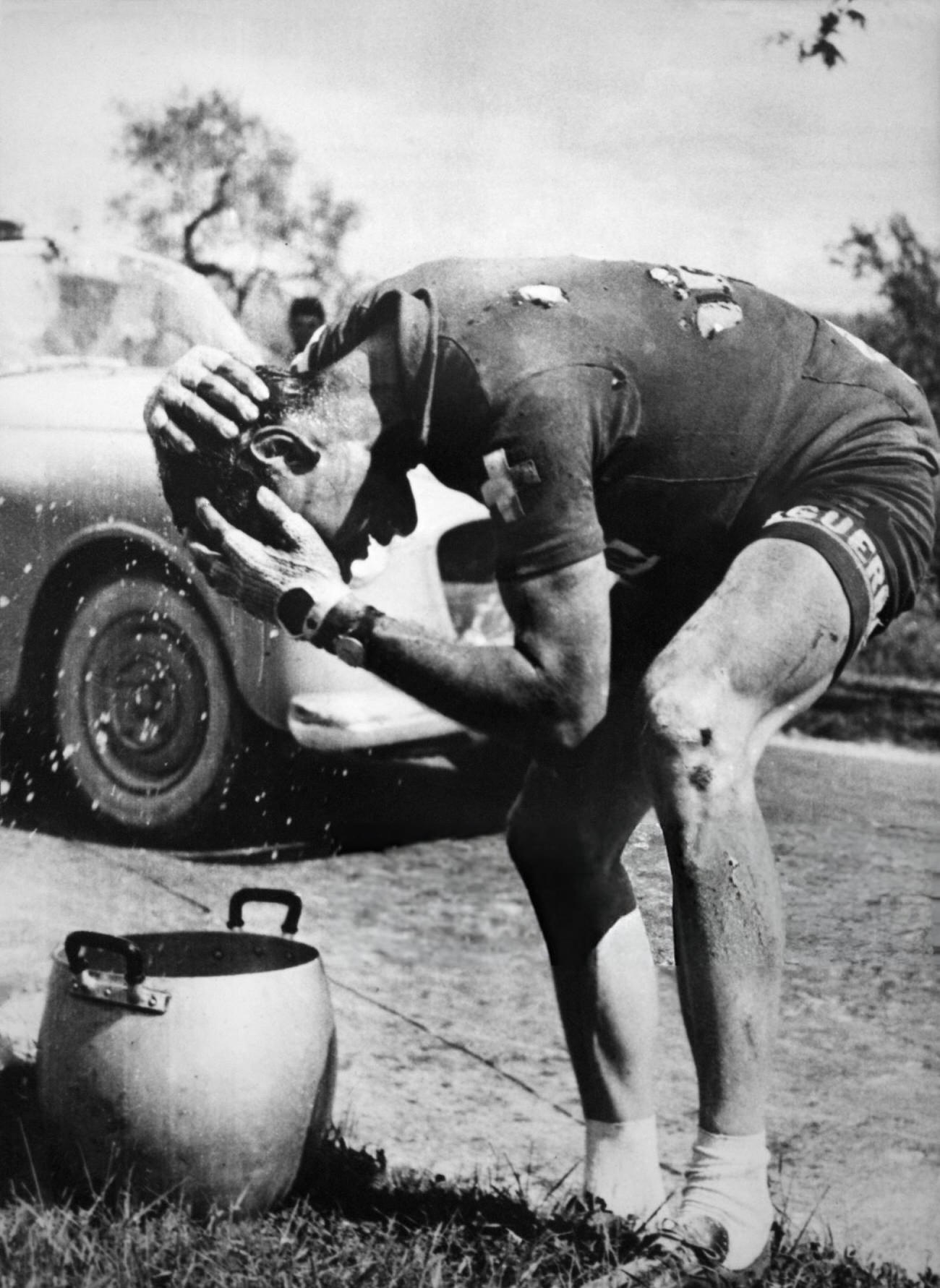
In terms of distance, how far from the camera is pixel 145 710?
11.6 feet

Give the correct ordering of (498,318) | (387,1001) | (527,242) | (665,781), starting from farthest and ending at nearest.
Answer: (387,1001) → (527,242) → (498,318) → (665,781)

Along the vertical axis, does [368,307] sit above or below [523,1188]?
above

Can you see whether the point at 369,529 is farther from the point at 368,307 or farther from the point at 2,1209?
the point at 2,1209

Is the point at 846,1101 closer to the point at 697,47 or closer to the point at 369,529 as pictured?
the point at 369,529

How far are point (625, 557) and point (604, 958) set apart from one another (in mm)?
800

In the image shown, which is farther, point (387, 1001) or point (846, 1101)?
point (387, 1001)

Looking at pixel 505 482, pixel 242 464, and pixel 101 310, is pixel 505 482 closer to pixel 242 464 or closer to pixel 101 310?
pixel 242 464

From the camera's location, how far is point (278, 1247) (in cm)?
284

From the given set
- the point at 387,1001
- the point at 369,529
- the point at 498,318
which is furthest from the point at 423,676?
the point at 387,1001

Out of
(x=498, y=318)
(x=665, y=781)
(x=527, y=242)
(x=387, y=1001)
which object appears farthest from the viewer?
(x=387, y=1001)

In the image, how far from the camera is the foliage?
9.78 feet

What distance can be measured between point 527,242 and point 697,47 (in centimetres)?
51

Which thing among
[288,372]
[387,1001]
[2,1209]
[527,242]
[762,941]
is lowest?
[2,1209]

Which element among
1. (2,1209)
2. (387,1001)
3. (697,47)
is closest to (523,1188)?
(387,1001)
